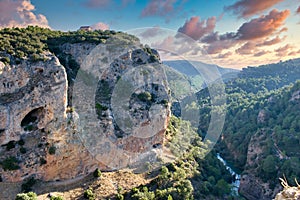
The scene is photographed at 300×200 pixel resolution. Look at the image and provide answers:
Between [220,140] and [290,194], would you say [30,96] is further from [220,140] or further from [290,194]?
[220,140]

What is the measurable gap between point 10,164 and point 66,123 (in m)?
7.00

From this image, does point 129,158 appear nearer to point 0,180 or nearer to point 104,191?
point 104,191

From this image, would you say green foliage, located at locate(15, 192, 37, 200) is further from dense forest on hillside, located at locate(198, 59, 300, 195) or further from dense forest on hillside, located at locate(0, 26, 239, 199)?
dense forest on hillside, located at locate(198, 59, 300, 195)

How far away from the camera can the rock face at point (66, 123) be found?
2645cm

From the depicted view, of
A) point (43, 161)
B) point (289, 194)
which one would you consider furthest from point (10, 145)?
point (289, 194)

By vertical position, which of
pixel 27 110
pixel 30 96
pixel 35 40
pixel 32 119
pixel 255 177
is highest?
pixel 35 40

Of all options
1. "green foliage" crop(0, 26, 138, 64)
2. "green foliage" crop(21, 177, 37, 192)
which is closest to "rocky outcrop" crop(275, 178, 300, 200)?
"green foliage" crop(21, 177, 37, 192)

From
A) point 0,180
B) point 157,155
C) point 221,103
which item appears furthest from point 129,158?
point 221,103

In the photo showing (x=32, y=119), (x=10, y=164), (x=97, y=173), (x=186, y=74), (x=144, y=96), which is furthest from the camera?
(x=186, y=74)

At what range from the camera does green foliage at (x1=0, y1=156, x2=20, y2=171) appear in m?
24.9

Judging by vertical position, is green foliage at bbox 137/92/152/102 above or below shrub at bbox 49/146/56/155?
above

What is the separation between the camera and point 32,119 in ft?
92.5

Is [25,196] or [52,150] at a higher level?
[52,150]

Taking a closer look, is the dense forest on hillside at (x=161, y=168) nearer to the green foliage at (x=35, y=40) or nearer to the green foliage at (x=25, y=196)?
the green foliage at (x=35, y=40)
